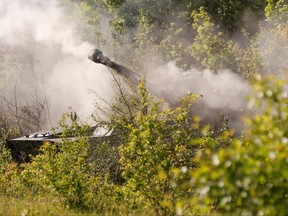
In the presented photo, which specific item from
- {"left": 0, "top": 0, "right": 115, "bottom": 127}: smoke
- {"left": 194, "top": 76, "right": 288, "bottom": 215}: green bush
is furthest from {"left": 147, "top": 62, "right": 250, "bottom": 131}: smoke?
{"left": 194, "top": 76, "right": 288, "bottom": 215}: green bush

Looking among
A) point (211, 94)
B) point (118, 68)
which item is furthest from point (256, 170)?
point (118, 68)

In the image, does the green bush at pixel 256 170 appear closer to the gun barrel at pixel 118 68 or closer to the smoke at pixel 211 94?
the smoke at pixel 211 94

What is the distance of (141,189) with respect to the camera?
20.5 ft

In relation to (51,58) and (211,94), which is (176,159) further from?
(51,58)

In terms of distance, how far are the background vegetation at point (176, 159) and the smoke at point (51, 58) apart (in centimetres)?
417

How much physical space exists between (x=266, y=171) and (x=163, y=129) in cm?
388

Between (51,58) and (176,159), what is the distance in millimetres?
26820

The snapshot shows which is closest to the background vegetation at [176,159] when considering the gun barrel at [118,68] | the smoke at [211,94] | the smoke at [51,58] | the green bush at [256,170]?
the green bush at [256,170]

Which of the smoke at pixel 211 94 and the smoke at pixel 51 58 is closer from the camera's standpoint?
the smoke at pixel 211 94

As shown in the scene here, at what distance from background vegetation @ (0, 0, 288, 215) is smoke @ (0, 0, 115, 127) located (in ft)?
13.7

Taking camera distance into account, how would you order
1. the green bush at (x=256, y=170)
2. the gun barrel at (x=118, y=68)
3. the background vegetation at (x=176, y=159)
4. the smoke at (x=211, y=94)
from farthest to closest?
the gun barrel at (x=118, y=68) < the smoke at (x=211, y=94) < the background vegetation at (x=176, y=159) < the green bush at (x=256, y=170)

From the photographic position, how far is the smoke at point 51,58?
2766 centimetres

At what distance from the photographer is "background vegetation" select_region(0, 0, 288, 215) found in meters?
2.64

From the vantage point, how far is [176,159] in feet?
20.8
